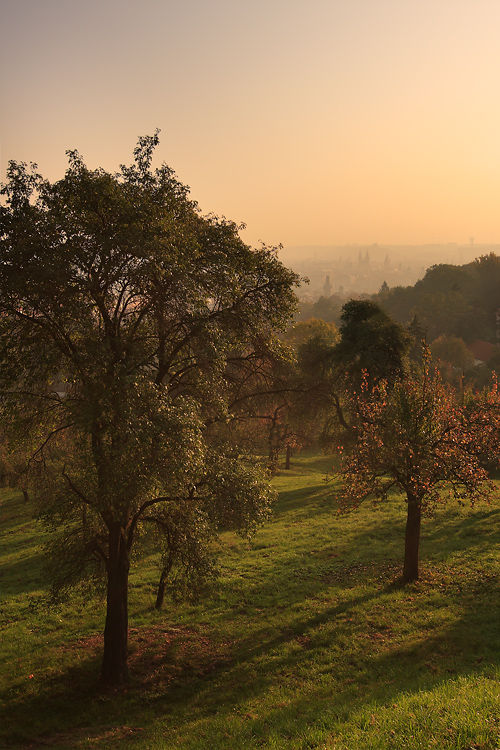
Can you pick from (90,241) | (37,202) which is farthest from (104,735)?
(37,202)

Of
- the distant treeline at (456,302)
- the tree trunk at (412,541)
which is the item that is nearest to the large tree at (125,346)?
the tree trunk at (412,541)

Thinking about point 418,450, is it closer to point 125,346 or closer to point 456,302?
point 125,346

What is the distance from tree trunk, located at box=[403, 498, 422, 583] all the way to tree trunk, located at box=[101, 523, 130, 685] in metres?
11.0

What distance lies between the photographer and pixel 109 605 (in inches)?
587

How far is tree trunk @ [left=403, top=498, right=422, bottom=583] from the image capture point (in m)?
18.8

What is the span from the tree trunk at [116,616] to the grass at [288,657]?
24.0 inches

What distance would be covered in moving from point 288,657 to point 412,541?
7.00m

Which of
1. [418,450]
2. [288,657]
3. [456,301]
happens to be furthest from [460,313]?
[288,657]

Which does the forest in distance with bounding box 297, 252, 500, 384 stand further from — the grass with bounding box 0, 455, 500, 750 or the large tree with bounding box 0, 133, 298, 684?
the large tree with bounding box 0, 133, 298, 684

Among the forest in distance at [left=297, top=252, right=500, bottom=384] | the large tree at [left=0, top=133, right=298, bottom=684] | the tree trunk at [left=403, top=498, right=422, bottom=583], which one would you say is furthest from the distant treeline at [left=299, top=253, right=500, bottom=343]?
the large tree at [left=0, top=133, right=298, bottom=684]

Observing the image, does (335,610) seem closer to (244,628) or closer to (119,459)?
(244,628)

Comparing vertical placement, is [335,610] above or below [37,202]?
below

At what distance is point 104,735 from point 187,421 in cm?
818

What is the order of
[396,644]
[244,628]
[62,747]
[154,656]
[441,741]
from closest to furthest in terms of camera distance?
[441,741] < [62,747] < [396,644] < [154,656] < [244,628]
